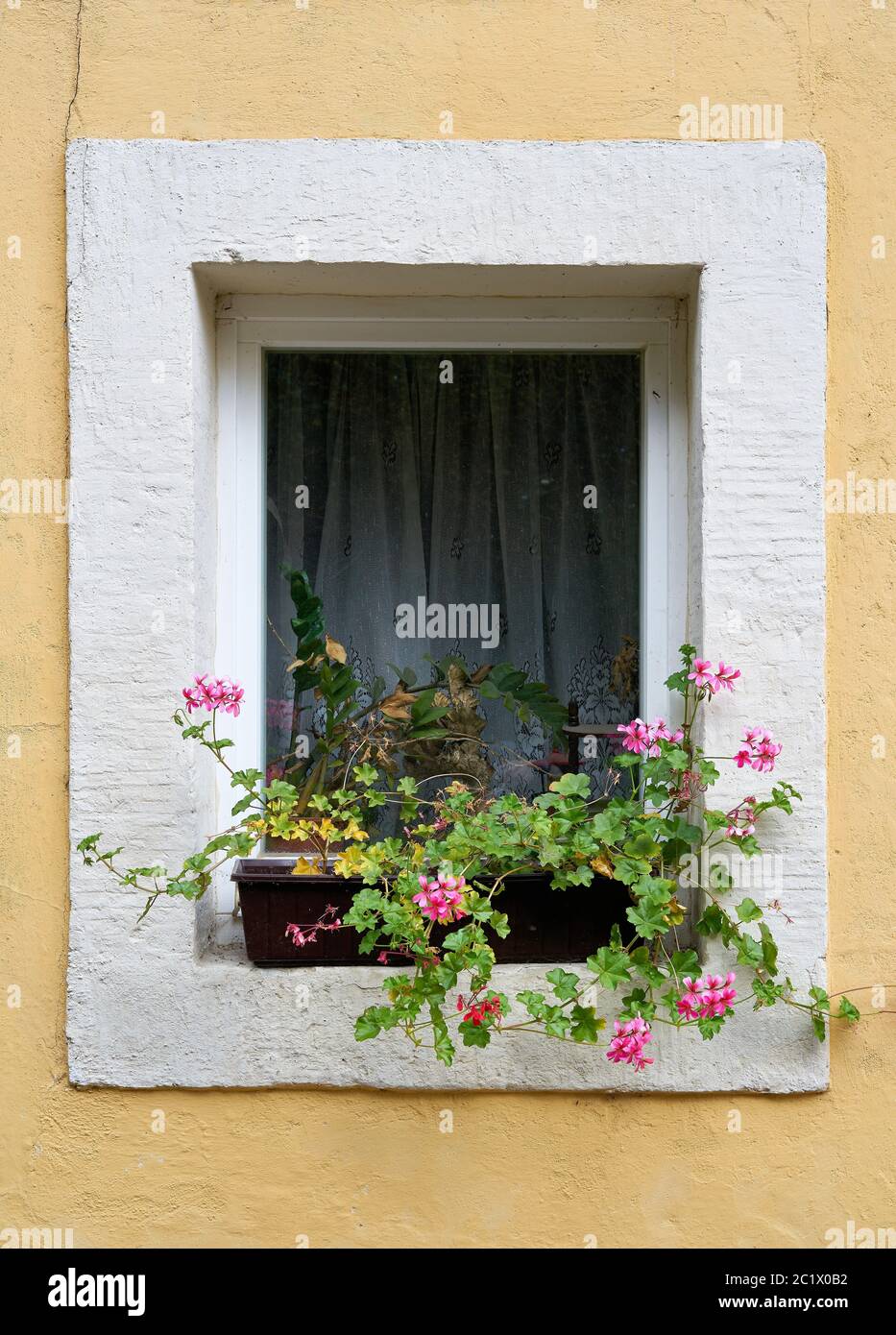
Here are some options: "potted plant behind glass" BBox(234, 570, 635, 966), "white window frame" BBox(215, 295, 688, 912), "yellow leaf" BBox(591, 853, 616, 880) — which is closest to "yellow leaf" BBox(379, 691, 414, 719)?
"potted plant behind glass" BBox(234, 570, 635, 966)

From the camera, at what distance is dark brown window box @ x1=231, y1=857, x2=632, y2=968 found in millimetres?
2053

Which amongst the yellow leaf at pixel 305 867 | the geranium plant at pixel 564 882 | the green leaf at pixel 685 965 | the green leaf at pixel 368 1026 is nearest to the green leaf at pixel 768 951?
the geranium plant at pixel 564 882

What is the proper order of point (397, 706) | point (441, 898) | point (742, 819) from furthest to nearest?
1. point (397, 706)
2. point (742, 819)
3. point (441, 898)

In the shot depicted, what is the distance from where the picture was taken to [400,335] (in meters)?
2.34

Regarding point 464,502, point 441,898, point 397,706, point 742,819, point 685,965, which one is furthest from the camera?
point 464,502

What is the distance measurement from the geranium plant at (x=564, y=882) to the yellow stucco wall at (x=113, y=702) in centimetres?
19

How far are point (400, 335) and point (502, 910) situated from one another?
4.29 feet

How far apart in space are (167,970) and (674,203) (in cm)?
189

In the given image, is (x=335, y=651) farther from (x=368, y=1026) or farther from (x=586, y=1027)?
(x=586, y=1027)

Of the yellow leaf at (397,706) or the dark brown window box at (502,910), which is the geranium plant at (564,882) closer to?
the dark brown window box at (502,910)

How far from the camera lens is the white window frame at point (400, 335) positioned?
2295 mm

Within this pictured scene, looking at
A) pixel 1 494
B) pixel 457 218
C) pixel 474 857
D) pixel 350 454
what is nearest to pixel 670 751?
pixel 474 857

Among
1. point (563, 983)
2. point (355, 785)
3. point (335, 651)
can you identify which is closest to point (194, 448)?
point (335, 651)

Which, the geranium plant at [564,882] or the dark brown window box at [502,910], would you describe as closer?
the geranium plant at [564,882]
